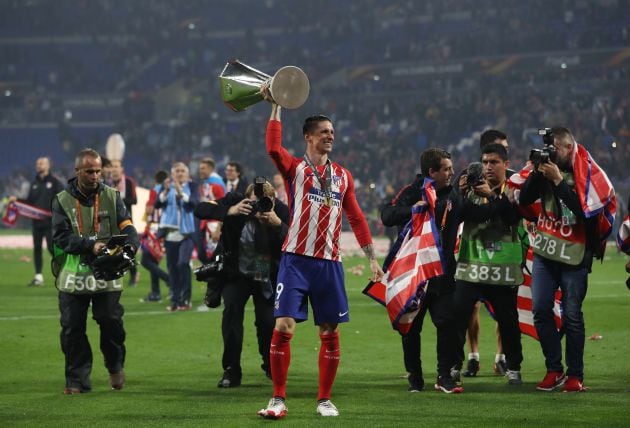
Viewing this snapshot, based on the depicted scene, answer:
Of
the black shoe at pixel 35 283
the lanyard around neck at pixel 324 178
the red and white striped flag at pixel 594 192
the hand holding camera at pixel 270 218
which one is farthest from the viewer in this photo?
the black shoe at pixel 35 283

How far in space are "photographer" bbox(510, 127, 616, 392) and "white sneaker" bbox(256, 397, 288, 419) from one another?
97.8 inches

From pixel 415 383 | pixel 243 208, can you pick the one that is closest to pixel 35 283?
pixel 243 208

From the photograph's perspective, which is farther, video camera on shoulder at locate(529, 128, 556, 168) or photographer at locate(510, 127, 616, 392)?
photographer at locate(510, 127, 616, 392)

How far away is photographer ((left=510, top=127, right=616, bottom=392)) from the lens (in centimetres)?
944

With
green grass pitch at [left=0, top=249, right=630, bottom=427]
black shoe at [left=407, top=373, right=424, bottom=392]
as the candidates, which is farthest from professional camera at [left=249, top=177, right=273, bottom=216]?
black shoe at [left=407, top=373, right=424, bottom=392]

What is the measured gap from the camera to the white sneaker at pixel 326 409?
327 inches

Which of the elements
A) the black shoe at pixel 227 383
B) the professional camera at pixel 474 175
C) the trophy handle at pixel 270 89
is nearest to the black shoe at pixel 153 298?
the black shoe at pixel 227 383

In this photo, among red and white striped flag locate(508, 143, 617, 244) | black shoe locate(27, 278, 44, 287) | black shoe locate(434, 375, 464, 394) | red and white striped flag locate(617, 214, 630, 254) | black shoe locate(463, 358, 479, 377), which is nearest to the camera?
red and white striped flag locate(508, 143, 617, 244)

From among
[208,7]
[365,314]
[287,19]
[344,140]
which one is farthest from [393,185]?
[365,314]

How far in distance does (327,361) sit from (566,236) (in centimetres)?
241

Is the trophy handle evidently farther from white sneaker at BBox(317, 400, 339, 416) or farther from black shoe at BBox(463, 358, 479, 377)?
black shoe at BBox(463, 358, 479, 377)

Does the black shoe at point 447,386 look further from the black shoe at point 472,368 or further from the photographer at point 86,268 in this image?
the photographer at point 86,268

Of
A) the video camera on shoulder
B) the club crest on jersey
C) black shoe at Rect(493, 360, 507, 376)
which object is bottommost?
black shoe at Rect(493, 360, 507, 376)

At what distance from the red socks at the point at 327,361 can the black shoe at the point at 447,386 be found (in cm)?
143
